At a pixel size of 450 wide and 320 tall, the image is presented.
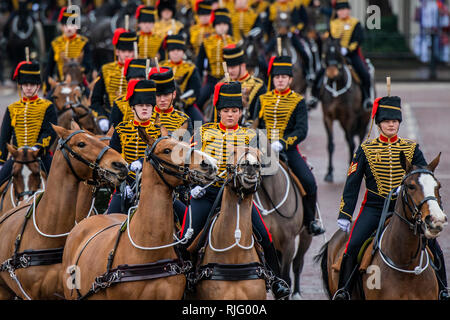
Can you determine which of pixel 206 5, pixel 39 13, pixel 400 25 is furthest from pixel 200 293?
pixel 400 25

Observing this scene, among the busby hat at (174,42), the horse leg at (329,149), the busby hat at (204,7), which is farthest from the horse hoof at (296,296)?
the busby hat at (204,7)

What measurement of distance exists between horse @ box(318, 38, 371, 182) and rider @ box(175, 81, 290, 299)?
794 centimetres

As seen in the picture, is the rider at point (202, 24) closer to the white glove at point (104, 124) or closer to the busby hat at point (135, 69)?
the white glove at point (104, 124)

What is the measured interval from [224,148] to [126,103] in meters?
2.02

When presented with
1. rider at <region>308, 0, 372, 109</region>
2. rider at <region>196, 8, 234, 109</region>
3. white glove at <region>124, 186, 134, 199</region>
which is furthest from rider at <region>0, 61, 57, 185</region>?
rider at <region>308, 0, 372, 109</region>

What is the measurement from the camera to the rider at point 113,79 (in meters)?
12.8

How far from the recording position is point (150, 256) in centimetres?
750

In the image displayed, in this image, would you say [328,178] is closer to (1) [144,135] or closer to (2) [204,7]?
(2) [204,7]

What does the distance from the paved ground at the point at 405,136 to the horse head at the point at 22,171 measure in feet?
9.79

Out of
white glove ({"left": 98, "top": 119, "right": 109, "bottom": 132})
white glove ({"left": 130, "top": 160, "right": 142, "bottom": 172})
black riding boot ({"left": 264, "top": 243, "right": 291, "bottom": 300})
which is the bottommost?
black riding boot ({"left": 264, "top": 243, "right": 291, "bottom": 300})

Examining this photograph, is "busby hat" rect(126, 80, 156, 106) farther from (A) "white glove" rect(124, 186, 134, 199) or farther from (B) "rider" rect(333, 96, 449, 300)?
(B) "rider" rect(333, 96, 449, 300)

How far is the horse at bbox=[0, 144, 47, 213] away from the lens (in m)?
9.98

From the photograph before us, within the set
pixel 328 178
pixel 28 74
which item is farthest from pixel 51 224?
pixel 328 178
